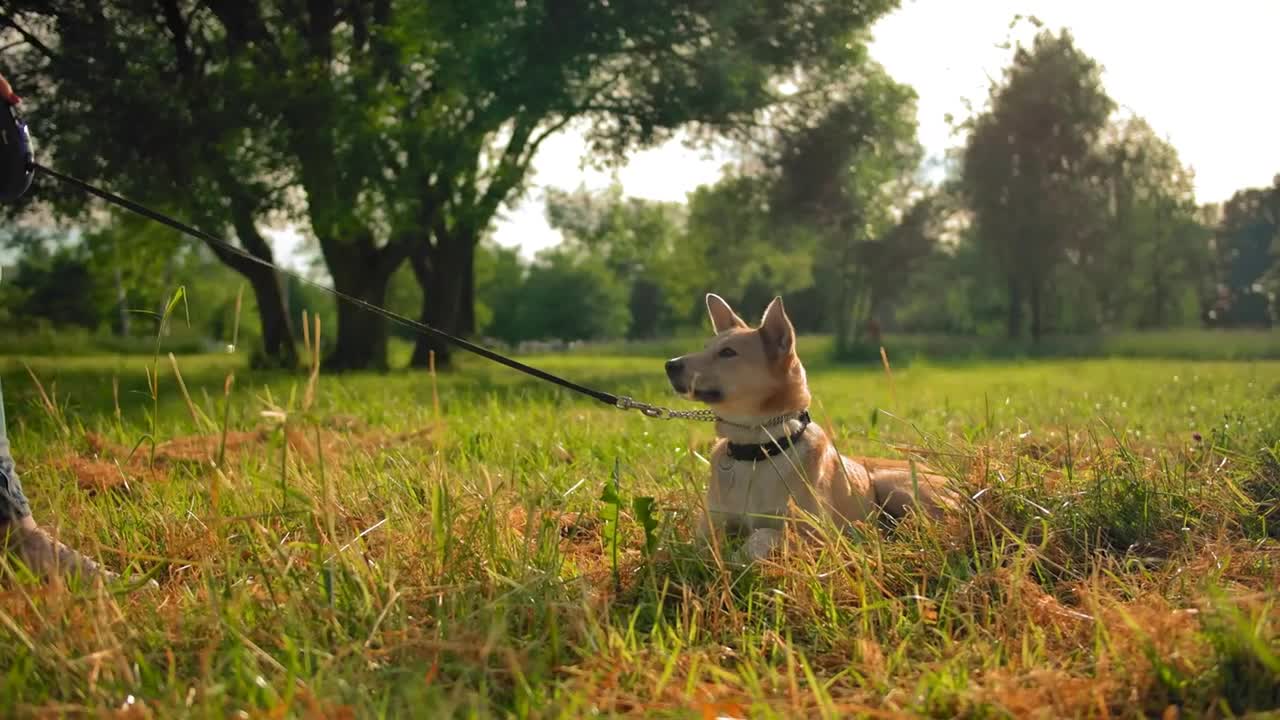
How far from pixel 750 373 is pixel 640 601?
1.45 metres

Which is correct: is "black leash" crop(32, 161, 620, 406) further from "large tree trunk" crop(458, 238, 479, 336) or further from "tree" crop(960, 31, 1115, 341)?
"tree" crop(960, 31, 1115, 341)

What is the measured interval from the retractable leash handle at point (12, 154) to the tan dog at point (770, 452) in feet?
9.13

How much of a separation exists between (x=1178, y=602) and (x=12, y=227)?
69.1 feet

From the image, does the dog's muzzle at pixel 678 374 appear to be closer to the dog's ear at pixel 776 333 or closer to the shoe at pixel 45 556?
the dog's ear at pixel 776 333

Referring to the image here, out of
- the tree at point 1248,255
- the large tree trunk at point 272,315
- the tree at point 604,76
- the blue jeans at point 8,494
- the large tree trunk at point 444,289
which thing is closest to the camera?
the blue jeans at point 8,494

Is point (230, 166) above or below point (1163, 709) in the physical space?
above

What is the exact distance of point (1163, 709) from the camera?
2123 millimetres

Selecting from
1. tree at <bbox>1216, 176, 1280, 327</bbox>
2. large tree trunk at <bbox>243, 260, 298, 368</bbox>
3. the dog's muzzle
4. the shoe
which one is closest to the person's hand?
the shoe

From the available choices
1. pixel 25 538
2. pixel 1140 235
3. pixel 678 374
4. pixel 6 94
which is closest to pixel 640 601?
pixel 678 374

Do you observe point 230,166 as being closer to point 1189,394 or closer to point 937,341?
point 1189,394

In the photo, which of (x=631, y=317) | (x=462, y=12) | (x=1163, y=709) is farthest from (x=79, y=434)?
(x=631, y=317)

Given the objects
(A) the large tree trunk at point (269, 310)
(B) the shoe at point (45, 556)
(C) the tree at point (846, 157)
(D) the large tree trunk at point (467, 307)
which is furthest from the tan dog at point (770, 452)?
(D) the large tree trunk at point (467, 307)

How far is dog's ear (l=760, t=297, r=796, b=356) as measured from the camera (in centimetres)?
407

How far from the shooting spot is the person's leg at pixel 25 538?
9.96ft
